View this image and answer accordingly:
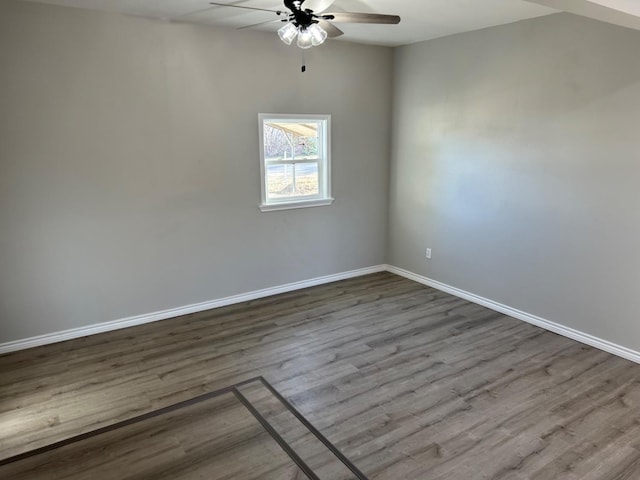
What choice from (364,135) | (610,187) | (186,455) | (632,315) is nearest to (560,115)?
(610,187)

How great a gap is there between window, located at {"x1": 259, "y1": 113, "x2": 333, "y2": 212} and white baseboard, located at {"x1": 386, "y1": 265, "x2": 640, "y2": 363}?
152 centimetres

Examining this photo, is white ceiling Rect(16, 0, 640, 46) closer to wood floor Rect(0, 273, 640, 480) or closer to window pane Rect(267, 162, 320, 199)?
window pane Rect(267, 162, 320, 199)

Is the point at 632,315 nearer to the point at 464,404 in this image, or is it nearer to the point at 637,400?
the point at 637,400

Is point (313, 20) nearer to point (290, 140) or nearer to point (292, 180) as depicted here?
point (290, 140)

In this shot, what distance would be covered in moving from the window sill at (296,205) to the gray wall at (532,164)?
1.04 m

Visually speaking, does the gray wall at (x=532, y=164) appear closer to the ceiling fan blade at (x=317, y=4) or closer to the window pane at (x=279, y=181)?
the window pane at (x=279, y=181)

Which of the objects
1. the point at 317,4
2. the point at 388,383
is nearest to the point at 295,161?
the point at 317,4

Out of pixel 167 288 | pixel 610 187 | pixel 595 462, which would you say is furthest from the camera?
pixel 167 288

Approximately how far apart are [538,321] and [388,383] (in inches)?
68.6

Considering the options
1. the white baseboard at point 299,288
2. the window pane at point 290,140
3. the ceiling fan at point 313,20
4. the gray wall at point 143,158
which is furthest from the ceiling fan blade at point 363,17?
the white baseboard at point 299,288

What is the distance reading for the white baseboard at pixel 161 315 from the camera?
11.6 ft

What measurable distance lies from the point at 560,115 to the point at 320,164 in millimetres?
2349

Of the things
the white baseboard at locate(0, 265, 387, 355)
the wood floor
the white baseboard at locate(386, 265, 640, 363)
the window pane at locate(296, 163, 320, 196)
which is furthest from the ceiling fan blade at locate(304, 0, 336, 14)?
the white baseboard at locate(386, 265, 640, 363)

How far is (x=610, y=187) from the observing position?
3225mm
